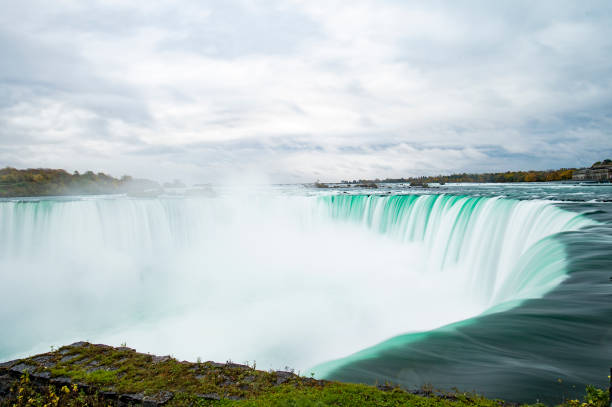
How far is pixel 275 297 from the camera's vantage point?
15945 mm

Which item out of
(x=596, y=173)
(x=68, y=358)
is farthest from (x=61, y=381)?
(x=596, y=173)

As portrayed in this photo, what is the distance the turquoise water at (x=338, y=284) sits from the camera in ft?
17.7

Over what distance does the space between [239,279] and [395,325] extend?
435 inches

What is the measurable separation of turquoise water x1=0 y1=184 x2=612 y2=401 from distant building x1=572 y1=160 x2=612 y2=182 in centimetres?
3369

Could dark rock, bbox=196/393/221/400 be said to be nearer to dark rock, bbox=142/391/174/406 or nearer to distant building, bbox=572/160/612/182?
dark rock, bbox=142/391/174/406

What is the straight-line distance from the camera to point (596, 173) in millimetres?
47875

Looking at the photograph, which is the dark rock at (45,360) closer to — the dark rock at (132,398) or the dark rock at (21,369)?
the dark rock at (21,369)

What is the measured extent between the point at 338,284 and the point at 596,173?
169 feet

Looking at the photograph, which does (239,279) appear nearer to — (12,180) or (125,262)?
(125,262)

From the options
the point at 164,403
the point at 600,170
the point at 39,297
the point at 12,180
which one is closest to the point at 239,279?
the point at 39,297

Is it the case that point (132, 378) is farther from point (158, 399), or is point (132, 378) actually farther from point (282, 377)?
point (282, 377)

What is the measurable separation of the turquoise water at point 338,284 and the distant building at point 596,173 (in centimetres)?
3369

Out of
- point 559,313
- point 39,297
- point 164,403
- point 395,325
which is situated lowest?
point 39,297

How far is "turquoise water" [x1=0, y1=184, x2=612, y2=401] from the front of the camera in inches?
212
